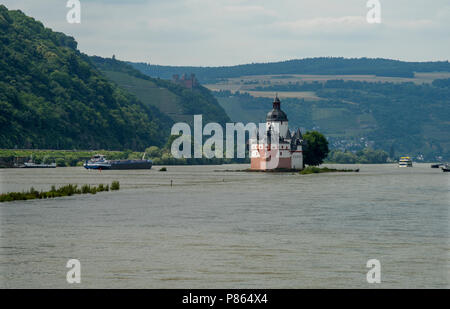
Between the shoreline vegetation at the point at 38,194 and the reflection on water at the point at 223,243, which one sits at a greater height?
the reflection on water at the point at 223,243

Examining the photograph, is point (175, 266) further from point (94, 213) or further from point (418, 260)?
point (94, 213)

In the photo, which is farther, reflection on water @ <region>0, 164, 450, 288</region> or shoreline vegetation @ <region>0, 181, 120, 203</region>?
shoreline vegetation @ <region>0, 181, 120, 203</region>

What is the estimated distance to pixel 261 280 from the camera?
36.6m

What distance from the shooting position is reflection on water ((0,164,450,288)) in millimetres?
37188

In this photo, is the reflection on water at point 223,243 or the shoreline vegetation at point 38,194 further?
the shoreline vegetation at point 38,194

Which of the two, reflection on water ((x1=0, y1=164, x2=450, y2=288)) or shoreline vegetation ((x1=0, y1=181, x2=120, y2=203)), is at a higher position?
reflection on water ((x1=0, y1=164, x2=450, y2=288))

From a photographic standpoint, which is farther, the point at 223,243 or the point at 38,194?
the point at 38,194

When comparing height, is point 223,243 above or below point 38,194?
above

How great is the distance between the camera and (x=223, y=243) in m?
49.8

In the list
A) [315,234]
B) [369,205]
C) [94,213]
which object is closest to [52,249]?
[315,234]

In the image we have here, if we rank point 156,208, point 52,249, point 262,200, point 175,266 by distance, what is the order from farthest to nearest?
point 262,200, point 156,208, point 52,249, point 175,266

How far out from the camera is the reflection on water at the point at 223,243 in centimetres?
3719
